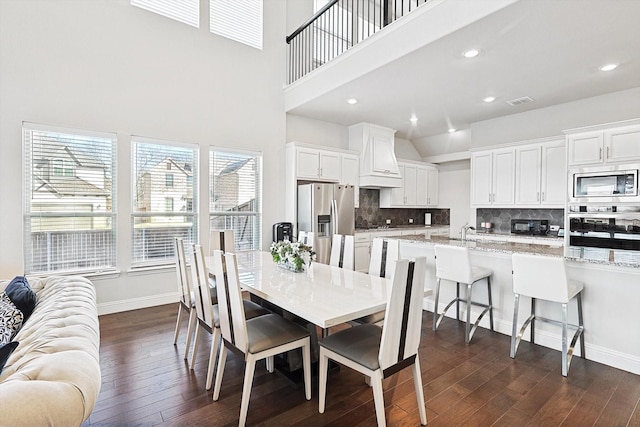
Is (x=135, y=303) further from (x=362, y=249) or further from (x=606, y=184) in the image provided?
(x=606, y=184)

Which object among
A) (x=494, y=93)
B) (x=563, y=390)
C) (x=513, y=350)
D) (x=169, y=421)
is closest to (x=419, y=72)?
(x=494, y=93)

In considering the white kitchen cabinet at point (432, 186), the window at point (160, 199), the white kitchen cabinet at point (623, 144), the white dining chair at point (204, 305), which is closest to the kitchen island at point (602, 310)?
the white kitchen cabinet at point (623, 144)

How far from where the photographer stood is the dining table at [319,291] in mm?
1784

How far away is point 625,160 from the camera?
156 inches

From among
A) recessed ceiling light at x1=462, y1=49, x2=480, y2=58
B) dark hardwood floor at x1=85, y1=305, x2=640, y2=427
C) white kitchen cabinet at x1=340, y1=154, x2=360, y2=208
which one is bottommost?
dark hardwood floor at x1=85, y1=305, x2=640, y2=427

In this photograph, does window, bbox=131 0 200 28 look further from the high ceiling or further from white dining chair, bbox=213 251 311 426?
white dining chair, bbox=213 251 311 426

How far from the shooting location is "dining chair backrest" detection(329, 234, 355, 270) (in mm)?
3201

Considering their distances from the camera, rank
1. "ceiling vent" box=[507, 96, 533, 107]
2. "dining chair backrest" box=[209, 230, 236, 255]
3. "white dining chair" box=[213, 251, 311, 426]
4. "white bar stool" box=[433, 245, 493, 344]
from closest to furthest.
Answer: "white dining chair" box=[213, 251, 311, 426] < "white bar stool" box=[433, 245, 493, 344] < "dining chair backrest" box=[209, 230, 236, 255] < "ceiling vent" box=[507, 96, 533, 107]

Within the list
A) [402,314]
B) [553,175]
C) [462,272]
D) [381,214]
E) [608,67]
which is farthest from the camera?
[381,214]

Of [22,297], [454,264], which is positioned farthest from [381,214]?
[22,297]

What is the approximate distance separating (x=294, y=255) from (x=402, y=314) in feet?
3.92

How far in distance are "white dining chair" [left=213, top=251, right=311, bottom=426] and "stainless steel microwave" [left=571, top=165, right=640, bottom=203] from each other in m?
4.14

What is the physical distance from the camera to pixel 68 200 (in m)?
3.82

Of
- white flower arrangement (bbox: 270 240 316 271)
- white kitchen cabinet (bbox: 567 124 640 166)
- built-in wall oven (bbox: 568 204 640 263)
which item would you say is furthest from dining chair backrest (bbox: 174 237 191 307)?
white kitchen cabinet (bbox: 567 124 640 166)
